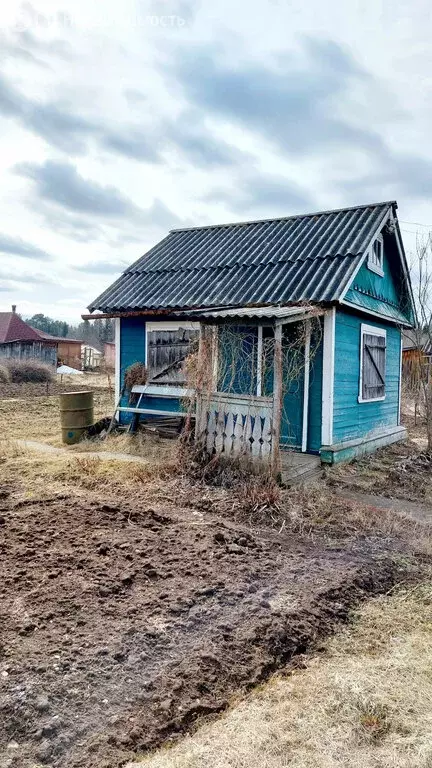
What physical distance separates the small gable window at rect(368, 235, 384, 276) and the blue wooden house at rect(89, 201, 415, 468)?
6 cm

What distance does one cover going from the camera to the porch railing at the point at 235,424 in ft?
21.1

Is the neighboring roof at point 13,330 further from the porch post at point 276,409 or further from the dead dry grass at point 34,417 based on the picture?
the porch post at point 276,409

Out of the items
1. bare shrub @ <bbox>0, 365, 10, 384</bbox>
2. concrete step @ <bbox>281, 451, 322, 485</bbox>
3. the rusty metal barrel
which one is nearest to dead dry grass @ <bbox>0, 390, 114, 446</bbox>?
the rusty metal barrel

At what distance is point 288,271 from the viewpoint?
9.17 m

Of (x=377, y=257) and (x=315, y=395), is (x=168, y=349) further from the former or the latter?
(x=377, y=257)

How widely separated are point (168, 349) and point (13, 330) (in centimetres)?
3044

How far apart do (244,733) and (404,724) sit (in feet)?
2.44

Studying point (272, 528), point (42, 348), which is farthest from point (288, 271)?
point (42, 348)

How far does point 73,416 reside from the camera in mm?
9445

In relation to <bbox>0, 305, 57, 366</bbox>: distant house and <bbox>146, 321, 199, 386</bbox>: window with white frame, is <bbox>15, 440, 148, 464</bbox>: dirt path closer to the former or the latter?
A: <bbox>146, 321, 199, 386</bbox>: window with white frame

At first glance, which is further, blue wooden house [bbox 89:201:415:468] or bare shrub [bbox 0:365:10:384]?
bare shrub [bbox 0:365:10:384]

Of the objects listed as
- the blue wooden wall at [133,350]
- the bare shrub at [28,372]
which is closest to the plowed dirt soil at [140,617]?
the blue wooden wall at [133,350]

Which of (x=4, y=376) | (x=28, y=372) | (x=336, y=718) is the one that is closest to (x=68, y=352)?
(x=28, y=372)

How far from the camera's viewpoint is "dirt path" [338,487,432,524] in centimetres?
605
